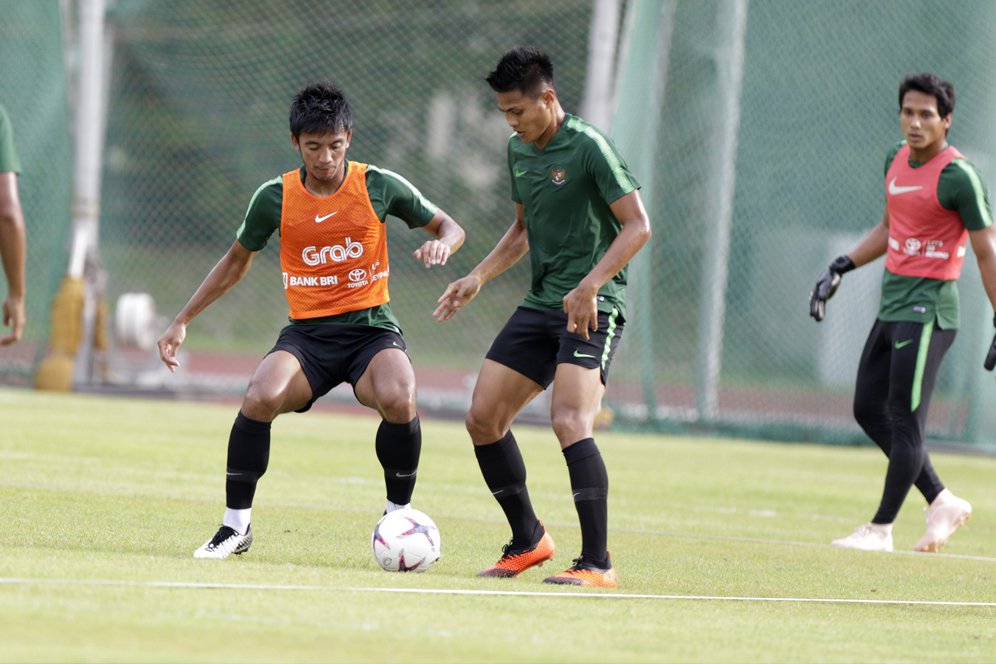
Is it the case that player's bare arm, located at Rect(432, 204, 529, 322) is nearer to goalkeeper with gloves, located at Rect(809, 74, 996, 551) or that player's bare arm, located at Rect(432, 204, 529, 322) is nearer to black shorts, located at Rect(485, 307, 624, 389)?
black shorts, located at Rect(485, 307, 624, 389)

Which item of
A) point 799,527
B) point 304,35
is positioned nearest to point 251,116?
point 304,35

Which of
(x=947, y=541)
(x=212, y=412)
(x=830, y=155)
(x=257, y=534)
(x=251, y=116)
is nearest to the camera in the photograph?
(x=257, y=534)

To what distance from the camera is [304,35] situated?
2177 centimetres

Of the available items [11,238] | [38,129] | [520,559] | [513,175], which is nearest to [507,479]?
[520,559]

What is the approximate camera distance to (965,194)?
8281 millimetres

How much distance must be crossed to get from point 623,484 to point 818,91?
8.36 m

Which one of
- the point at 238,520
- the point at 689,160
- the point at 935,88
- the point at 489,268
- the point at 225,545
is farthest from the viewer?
the point at 689,160

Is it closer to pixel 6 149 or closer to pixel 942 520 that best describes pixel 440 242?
pixel 6 149

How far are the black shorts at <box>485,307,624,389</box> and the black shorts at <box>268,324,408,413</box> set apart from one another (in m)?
0.56

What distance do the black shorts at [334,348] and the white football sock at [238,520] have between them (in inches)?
21.0

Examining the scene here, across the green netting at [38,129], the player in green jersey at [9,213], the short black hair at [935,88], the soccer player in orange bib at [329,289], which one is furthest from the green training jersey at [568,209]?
the green netting at [38,129]

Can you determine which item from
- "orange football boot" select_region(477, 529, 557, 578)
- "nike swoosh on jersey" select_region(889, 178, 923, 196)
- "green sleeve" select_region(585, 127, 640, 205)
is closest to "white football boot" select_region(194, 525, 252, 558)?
"orange football boot" select_region(477, 529, 557, 578)

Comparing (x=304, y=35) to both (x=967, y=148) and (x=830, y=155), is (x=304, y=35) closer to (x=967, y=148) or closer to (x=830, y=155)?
(x=830, y=155)

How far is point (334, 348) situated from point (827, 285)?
3.45 m
